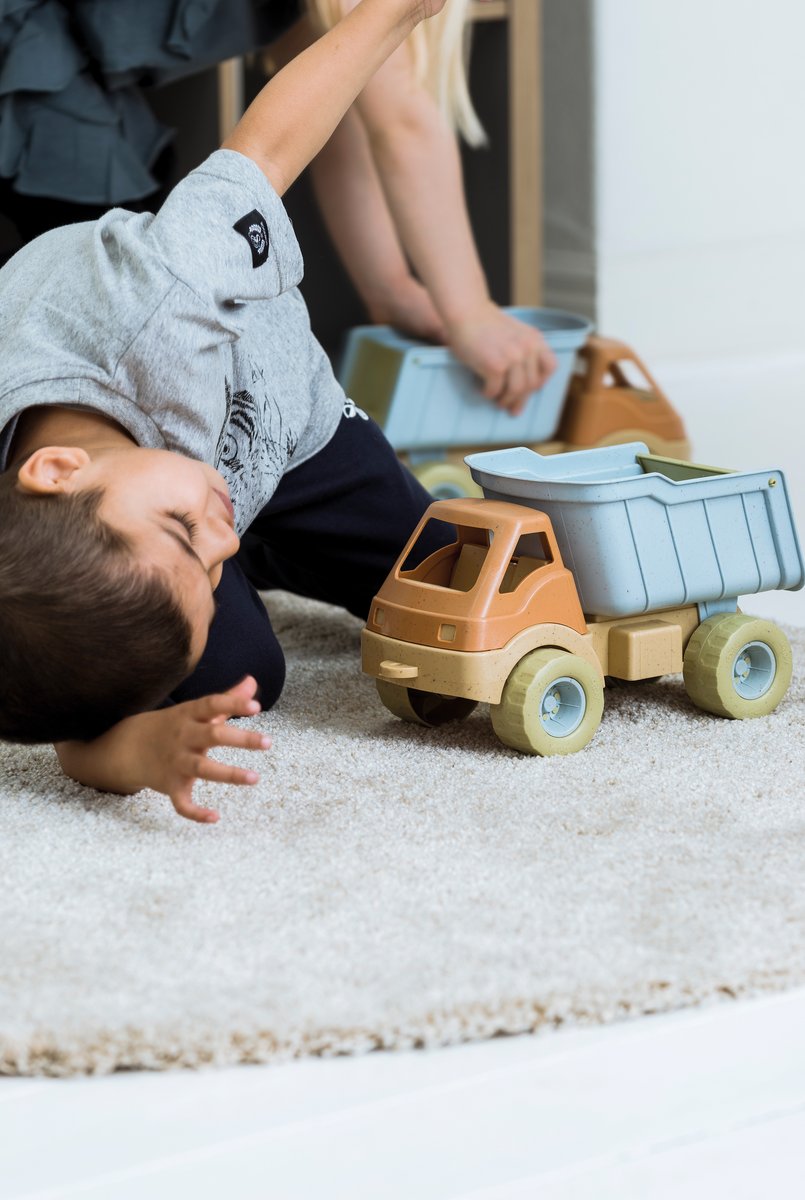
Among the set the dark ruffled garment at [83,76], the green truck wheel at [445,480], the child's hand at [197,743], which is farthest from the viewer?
the green truck wheel at [445,480]

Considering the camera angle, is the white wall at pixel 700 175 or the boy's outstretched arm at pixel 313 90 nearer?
the boy's outstretched arm at pixel 313 90

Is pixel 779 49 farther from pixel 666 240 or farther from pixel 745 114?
pixel 666 240

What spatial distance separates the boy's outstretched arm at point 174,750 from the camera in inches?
28.4

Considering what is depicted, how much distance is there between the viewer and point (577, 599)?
0.93 meters

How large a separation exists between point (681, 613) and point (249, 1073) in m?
0.53

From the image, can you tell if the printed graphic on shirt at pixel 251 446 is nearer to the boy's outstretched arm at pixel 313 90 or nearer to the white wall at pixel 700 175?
the boy's outstretched arm at pixel 313 90

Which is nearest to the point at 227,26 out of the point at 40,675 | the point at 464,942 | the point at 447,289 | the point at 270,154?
the point at 447,289

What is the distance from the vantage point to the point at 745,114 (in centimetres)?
240

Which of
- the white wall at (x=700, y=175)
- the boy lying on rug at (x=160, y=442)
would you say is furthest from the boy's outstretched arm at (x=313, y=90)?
the white wall at (x=700, y=175)

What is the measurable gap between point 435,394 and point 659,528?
806mm

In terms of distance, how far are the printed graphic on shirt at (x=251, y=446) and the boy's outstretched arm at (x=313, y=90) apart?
0.15 meters

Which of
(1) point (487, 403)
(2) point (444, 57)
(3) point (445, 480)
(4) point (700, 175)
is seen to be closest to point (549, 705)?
(3) point (445, 480)

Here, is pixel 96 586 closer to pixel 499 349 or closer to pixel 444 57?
pixel 499 349

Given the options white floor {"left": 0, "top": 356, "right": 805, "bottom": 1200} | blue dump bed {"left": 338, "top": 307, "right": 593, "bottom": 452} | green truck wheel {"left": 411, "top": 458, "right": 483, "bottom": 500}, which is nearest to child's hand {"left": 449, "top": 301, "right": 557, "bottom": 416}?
blue dump bed {"left": 338, "top": 307, "right": 593, "bottom": 452}
